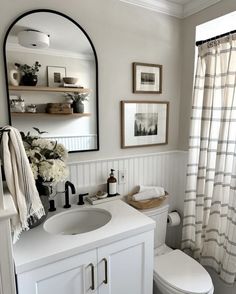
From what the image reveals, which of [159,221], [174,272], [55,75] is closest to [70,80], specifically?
[55,75]

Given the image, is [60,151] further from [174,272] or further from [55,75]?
[174,272]

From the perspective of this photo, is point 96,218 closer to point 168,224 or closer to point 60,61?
point 168,224

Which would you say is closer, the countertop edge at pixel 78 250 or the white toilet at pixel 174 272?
the countertop edge at pixel 78 250

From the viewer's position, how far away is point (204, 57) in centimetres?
171

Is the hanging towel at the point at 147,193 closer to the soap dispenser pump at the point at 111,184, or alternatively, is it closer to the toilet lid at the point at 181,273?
the soap dispenser pump at the point at 111,184

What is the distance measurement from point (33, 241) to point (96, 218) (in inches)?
19.5

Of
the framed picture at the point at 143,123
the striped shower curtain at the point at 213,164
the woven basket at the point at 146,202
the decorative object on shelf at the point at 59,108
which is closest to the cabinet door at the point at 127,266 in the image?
the woven basket at the point at 146,202

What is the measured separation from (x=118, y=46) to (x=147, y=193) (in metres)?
1.19

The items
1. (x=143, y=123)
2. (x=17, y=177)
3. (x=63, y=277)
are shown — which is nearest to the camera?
(x=17, y=177)

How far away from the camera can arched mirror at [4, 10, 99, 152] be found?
135 cm

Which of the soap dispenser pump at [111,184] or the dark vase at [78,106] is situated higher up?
the dark vase at [78,106]

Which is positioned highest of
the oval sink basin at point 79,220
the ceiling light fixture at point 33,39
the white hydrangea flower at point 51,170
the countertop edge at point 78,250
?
the ceiling light fixture at point 33,39

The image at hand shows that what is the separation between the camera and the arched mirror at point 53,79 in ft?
4.42

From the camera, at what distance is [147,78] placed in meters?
1.80
